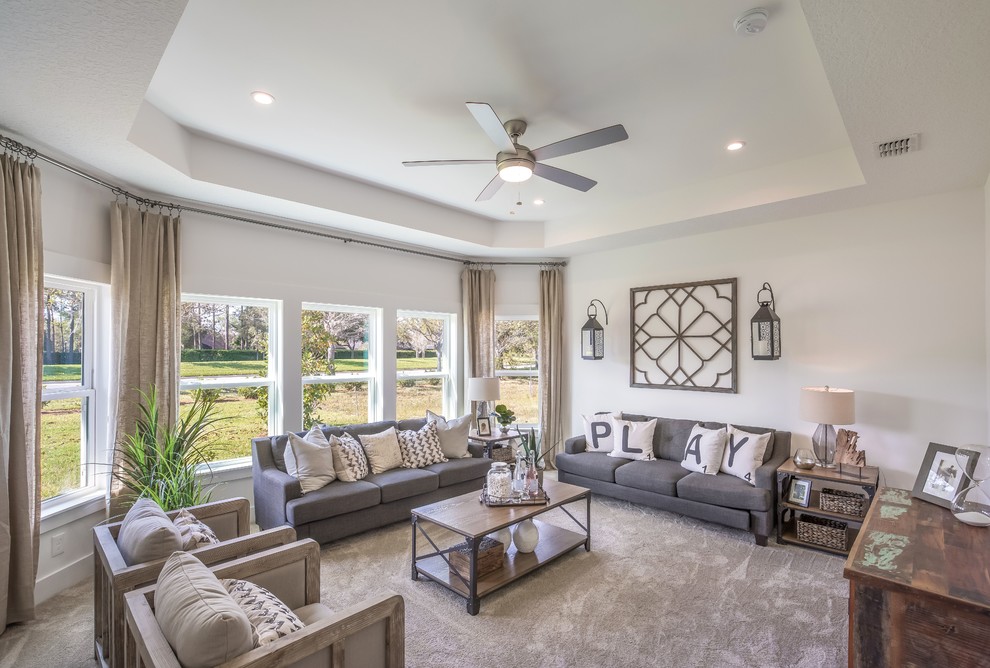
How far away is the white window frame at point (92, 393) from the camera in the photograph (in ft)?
11.3

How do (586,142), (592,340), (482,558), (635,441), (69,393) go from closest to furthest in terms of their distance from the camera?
(586,142), (482,558), (69,393), (635,441), (592,340)

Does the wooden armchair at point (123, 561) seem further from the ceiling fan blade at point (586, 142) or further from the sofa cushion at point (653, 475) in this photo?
the sofa cushion at point (653, 475)

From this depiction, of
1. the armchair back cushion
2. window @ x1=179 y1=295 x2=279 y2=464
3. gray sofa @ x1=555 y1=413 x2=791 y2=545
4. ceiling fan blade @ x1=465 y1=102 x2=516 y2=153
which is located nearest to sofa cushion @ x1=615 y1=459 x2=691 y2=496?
gray sofa @ x1=555 y1=413 x2=791 y2=545

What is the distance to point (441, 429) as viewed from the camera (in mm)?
4871

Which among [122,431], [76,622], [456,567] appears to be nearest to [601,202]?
[456,567]

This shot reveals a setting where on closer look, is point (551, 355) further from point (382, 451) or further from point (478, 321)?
point (382, 451)

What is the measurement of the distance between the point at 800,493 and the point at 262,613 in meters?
3.81

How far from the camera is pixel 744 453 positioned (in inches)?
163

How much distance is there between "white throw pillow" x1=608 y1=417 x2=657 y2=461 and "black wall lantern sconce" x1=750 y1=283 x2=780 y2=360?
3.94 ft

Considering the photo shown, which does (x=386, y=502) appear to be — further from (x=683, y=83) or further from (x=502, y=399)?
(x=683, y=83)

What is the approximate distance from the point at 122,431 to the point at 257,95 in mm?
2539

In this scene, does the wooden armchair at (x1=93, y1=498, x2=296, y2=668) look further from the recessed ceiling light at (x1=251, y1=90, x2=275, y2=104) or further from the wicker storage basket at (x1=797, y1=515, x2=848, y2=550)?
the wicker storage basket at (x1=797, y1=515, x2=848, y2=550)

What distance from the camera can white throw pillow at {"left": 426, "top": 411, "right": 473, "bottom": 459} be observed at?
4.83 metres

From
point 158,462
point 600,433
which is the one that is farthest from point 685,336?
point 158,462
